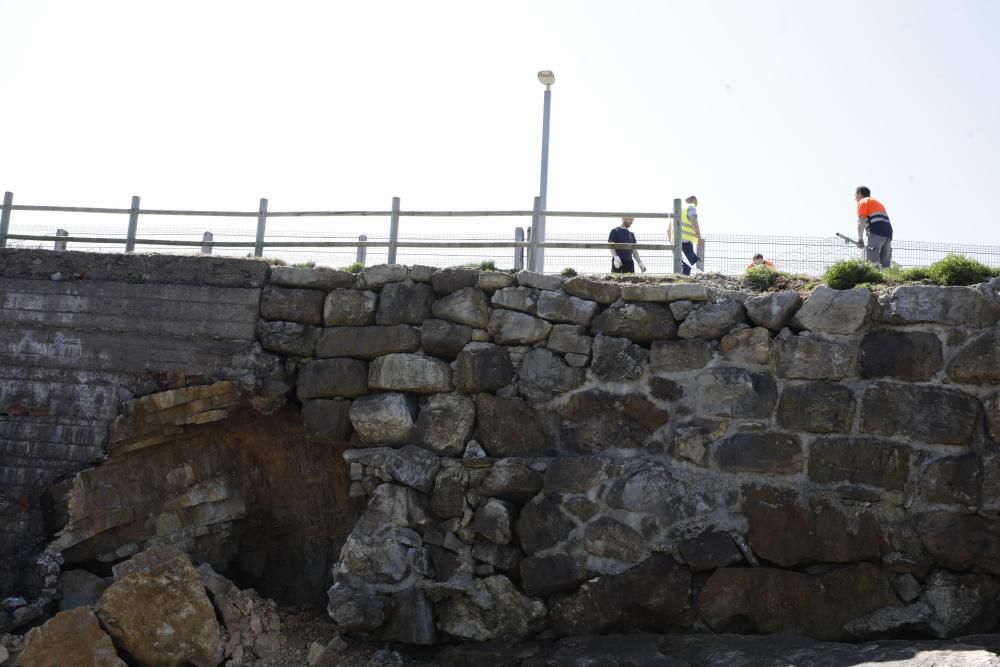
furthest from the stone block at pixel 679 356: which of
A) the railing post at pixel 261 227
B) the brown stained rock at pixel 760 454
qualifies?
the railing post at pixel 261 227

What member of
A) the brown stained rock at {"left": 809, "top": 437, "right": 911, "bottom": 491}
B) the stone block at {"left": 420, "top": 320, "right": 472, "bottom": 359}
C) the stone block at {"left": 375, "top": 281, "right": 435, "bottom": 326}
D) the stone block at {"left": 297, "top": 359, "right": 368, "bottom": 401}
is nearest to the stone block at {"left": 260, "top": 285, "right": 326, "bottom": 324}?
the stone block at {"left": 297, "top": 359, "right": 368, "bottom": 401}

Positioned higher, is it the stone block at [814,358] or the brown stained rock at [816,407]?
the stone block at [814,358]

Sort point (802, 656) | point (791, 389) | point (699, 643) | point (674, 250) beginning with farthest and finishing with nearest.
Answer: point (674, 250)
point (791, 389)
point (699, 643)
point (802, 656)

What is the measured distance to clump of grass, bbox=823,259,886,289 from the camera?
26.6ft

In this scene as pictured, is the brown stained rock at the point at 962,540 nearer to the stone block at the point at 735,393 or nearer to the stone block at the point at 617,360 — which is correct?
the stone block at the point at 735,393

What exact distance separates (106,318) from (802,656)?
684cm

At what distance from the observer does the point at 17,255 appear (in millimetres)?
9703

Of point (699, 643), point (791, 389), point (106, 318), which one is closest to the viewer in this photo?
point (699, 643)

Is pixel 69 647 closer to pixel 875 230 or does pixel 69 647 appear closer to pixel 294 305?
pixel 294 305

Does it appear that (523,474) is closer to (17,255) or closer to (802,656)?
(802,656)

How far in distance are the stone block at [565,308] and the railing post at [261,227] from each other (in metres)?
3.65

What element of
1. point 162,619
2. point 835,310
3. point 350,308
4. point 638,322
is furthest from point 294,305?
point 835,310

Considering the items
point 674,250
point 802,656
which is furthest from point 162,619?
point 674,250

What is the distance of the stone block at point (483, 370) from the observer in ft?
28.3
